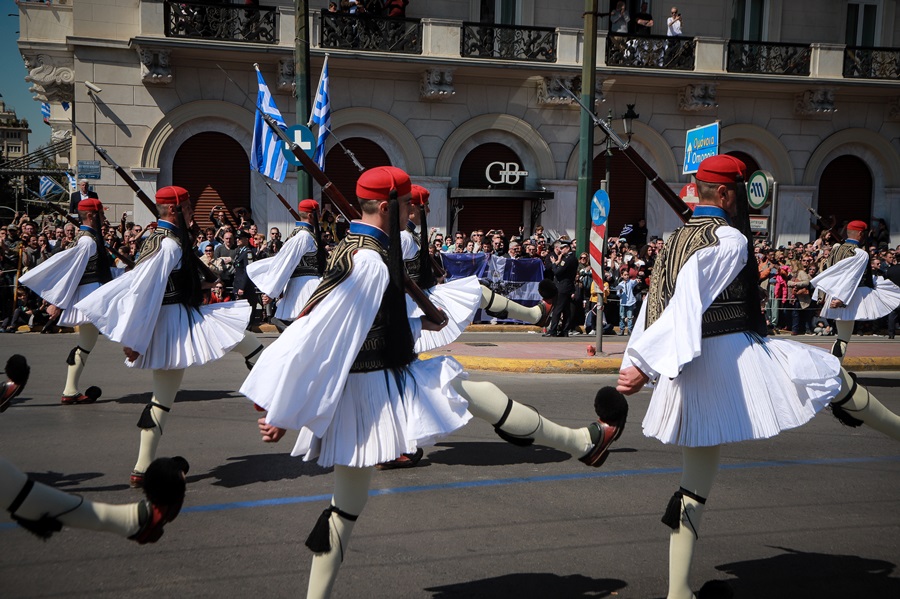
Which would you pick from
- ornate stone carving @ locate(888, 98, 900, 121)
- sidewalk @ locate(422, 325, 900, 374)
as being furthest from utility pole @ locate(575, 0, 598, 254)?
ornate stone carving @ locate(888, 98, 900, 121)

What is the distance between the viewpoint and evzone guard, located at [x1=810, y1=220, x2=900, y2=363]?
11133 millimetres

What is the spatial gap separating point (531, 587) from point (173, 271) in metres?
3.80

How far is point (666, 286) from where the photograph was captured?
439cm

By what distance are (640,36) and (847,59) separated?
22.5 ft

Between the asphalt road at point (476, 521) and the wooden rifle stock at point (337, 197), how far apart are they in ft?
4.63

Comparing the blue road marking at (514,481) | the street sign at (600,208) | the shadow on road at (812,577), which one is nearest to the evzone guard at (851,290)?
the street sign at (600,208)

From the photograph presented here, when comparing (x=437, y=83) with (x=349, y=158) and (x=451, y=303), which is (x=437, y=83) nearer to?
(x=349, y=158)

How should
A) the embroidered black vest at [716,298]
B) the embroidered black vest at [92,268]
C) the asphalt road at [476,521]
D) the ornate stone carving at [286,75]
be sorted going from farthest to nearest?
1. the ornate stone carving at [286,75]
2. the embroidered black vest at [92,268]
3. the asphalt road at [476,521]
4. the embroidered black vest at [716,298]

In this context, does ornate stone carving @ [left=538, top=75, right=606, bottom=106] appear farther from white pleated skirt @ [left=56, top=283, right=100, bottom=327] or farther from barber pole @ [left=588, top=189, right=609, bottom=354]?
white pleated skirt @ [left=56, top=283, right=100, bottom=327]

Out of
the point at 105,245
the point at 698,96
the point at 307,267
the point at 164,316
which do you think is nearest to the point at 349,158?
the point at 698,96

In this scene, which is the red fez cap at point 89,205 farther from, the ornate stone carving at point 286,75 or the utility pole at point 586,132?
the ornate stone carving at point 286,75

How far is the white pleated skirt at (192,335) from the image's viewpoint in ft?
21.1

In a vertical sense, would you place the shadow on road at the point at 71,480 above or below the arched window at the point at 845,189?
below

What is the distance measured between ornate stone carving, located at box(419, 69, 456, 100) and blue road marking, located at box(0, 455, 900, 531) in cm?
1775
